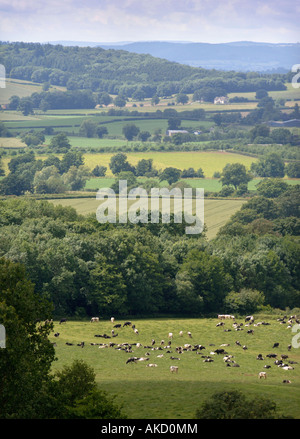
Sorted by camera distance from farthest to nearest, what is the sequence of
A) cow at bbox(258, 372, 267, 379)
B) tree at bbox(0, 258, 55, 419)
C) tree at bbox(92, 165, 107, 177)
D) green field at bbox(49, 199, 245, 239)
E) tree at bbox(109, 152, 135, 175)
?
tree at bbox(109, 152, 135, 175), tree at bbox(92, 165, 107, 177), green field at bbox(49, 199, 245, 239), cow at bbox(258, 372, 267, 379), tree at bbox(0, 258, 55, 419)

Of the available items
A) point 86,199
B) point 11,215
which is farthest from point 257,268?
point 86,199

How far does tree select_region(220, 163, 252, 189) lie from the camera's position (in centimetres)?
16479

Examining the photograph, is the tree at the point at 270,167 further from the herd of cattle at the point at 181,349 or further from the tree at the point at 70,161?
the herd of cattle at the point at 181,349

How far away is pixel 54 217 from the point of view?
3752 inches

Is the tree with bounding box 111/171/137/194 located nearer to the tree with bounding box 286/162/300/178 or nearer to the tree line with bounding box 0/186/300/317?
the tree with bounding box 286/162/300/178

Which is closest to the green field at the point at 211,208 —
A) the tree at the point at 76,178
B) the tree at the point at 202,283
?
the tree at the point at 76,178

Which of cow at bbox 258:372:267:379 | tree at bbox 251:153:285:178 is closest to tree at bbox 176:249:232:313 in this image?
cow at bbox 258:372:267:379

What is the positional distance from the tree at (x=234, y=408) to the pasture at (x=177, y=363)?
319 centimetres

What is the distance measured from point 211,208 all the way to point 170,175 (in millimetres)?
38706

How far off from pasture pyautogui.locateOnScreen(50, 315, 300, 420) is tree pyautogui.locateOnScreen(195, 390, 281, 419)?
10.4 ft

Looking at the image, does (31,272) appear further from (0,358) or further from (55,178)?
(55,178)

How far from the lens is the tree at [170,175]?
16900 centimetres

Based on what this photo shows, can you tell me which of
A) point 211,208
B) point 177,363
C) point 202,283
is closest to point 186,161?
point 211,208
